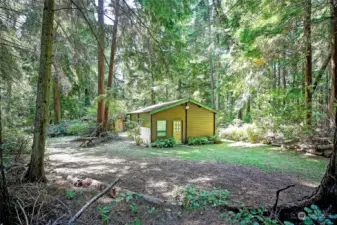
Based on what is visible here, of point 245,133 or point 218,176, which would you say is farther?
point 245,133

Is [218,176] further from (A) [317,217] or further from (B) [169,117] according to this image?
(B) [169,117]

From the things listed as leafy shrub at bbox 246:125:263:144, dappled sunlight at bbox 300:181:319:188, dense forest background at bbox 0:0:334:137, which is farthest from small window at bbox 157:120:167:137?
dappled sunlight at bbox 300:181:319:188

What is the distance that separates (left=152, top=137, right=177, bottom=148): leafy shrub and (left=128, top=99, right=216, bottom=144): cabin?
0.36 m

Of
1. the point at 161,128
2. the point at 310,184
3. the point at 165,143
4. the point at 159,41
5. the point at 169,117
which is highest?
the point at 159,41

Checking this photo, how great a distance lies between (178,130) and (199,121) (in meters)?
1.58

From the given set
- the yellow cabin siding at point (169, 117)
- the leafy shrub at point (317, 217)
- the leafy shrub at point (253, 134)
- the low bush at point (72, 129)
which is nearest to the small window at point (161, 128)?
the yellow cabin siding at point (169, 117)

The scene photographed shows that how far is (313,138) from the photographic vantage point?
7996 mm

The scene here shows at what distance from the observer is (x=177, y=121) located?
12.0m

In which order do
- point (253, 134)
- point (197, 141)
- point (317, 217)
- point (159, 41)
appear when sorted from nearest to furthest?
point (317, 217)
point (159, 41)
point (253, 134)
point (197, 141)

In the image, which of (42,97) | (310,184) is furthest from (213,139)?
(42,97)

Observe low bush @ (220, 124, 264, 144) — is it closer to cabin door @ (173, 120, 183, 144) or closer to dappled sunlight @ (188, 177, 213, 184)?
cabin door @ (173, 120, 183, 144)

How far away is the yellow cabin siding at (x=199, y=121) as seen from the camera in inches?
485

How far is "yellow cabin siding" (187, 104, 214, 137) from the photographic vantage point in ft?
40.4

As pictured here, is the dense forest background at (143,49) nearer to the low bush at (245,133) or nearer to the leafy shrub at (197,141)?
the low bush at (245,133)
